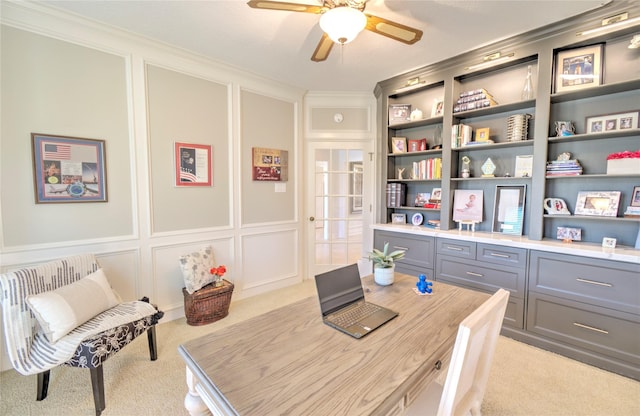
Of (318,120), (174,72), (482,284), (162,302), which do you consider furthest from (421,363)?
(318,120)

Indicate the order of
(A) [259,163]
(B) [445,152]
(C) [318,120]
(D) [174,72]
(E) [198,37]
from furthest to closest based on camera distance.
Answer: (C) [318,120] < (A) [259,163] < (B) [445,152] < (D) [174,72] < (E) [198,37]

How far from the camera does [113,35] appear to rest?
2.36m

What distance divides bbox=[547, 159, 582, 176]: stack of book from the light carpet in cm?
151

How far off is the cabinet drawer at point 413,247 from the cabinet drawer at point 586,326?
93 cm

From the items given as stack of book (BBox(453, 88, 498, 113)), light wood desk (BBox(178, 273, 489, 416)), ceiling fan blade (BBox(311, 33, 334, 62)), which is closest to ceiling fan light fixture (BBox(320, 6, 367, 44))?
ceiling fan blade (BBox(311, 33, 334, 62))

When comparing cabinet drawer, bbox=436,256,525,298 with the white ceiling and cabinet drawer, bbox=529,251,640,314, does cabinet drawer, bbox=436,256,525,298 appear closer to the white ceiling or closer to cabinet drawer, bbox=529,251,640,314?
cabinet drawer, bbox=529,251,640,314

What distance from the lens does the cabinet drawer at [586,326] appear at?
6.39 ft

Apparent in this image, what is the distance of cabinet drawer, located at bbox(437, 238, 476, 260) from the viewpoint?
8.78ft

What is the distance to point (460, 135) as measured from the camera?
9.58 feet

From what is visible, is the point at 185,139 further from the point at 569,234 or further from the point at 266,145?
the point at 569,234

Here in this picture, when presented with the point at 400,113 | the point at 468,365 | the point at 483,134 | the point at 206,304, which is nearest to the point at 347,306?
the point at 468,365

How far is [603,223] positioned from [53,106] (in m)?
4.61

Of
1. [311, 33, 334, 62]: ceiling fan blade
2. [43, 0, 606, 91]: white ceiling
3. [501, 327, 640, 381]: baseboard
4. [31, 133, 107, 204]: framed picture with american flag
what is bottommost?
[501, 327, 640, 381]: baseboard

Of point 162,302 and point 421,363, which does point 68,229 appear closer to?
point 162,302
